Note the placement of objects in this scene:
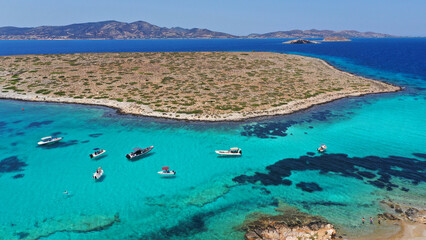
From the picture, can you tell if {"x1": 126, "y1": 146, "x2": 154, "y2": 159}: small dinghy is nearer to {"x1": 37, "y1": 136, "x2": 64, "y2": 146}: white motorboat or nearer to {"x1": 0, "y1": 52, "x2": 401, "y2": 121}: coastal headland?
{"x1": 0, "y1": 52, "x2": 401, "y2": 121}: coastal headland

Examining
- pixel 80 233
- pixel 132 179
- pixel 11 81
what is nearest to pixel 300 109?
pixel 132 179

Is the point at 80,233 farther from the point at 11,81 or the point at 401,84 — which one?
the point at 401,84

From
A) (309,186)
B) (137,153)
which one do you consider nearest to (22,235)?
(137,153)

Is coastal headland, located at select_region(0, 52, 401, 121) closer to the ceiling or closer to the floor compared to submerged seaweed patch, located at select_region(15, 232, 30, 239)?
closer to the ceiling

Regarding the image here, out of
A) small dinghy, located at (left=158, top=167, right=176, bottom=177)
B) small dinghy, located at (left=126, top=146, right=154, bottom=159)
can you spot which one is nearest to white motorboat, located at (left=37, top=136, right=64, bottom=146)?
small dinghy, located at (left=126, top=146, right=154, bottom=159)

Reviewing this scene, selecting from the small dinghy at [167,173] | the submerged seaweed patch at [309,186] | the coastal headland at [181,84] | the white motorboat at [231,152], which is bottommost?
the submerged seaweed patch at [309,186]

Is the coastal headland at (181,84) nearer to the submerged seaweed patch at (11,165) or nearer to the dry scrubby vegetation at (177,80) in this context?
the dry scrubby vegetation at (177,80)

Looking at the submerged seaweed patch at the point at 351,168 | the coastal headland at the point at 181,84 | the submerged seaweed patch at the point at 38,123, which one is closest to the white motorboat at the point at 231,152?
the submerged seaweed patch at the point at 351,168
